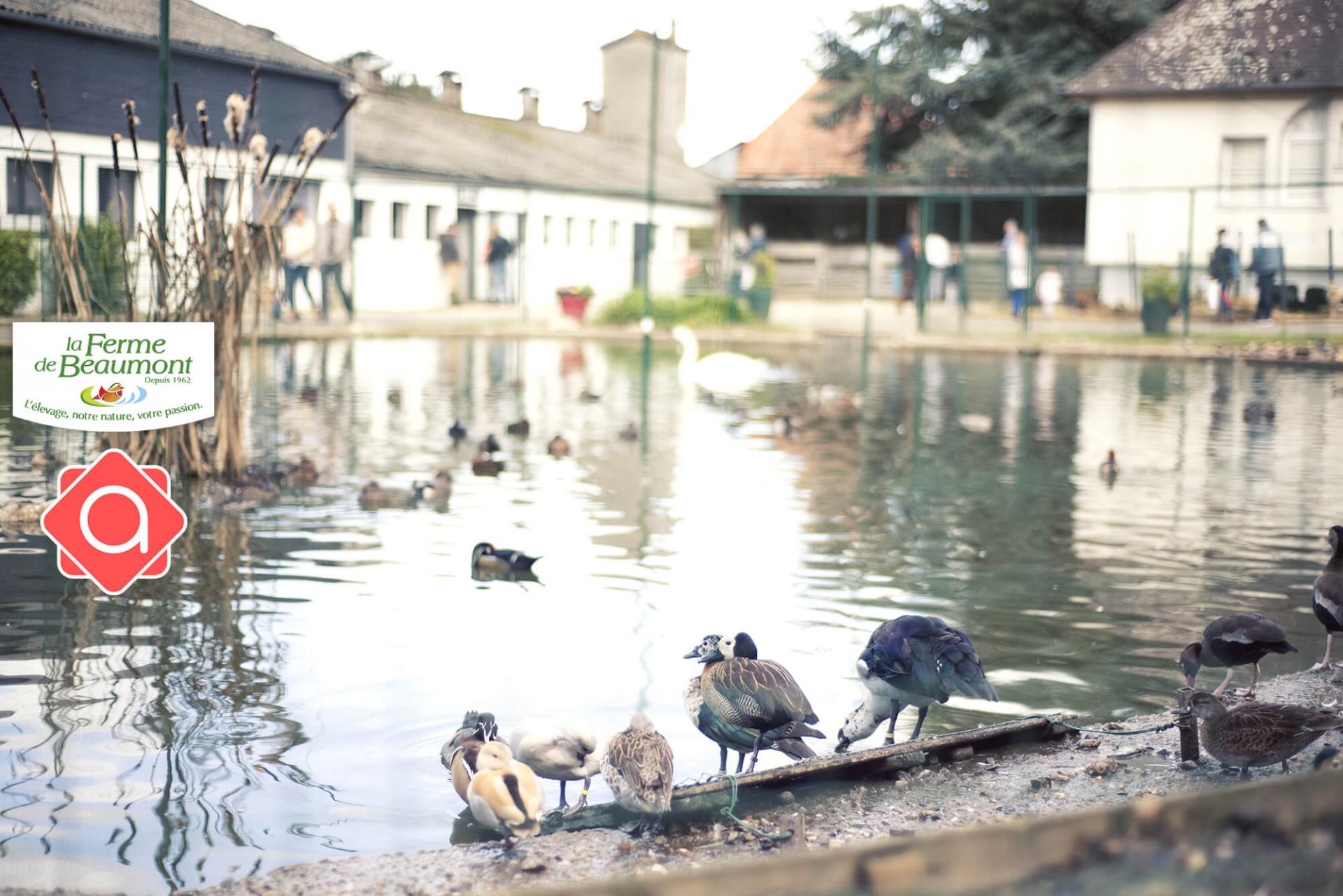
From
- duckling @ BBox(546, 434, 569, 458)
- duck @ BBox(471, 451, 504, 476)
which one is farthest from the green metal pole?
duckling @ BBox(546, 434, 569, 458)

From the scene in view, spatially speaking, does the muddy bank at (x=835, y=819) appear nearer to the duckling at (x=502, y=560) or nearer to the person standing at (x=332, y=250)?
the duckling at (x=502, y=560)

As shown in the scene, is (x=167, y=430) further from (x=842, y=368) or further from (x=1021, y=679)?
(x=842, y=368)

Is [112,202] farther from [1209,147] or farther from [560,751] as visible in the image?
[1209,147]

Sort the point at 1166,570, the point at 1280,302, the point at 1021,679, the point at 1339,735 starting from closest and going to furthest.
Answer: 1. the point at 1339,735
2. the point at 1021,679
3. the point at 1166,570
4. the point at 1280,302

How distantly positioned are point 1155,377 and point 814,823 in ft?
67.5

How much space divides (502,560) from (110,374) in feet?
8.84

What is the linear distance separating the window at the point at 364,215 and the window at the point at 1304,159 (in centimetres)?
2105

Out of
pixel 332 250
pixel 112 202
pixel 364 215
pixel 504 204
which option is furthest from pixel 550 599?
pixel 504 204

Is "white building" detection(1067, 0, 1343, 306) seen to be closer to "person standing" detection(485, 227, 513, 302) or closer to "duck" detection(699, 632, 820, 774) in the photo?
"person standing" detection(485, 227, 513, 302)

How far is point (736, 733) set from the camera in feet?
16.2

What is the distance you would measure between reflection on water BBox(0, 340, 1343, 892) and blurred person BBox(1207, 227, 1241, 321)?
14593mm

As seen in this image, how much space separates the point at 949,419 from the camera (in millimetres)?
17125

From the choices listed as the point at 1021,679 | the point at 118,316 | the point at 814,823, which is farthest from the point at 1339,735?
the point at 118,316

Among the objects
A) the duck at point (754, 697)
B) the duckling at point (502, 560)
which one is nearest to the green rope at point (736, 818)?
the duck at point (754, 697)
